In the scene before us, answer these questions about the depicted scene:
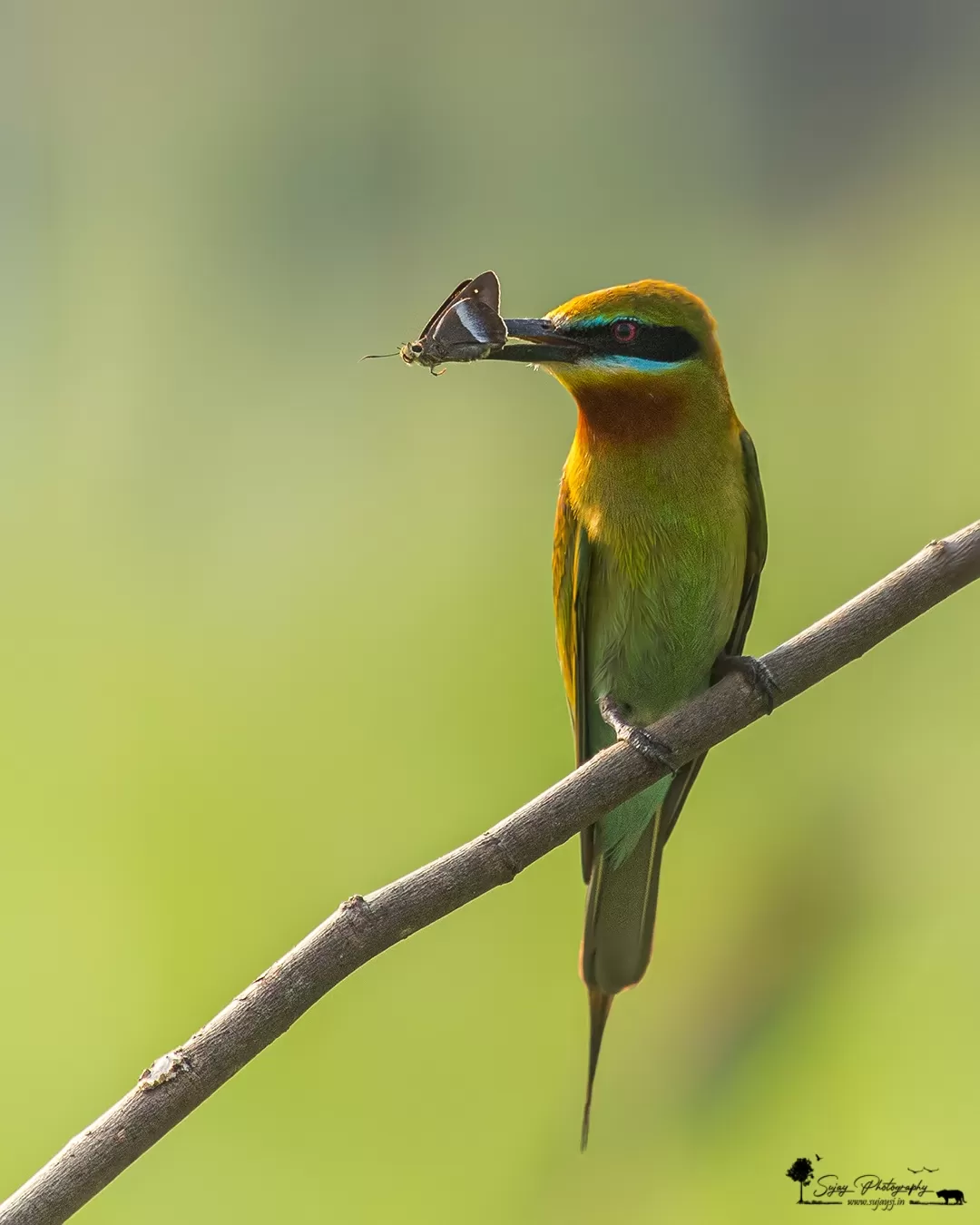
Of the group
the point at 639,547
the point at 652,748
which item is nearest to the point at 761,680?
the point at 652,748

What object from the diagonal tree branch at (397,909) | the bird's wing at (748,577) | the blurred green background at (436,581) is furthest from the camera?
the blurred green background at (436,581)

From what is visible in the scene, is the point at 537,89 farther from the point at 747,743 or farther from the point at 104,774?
the point at 104,774

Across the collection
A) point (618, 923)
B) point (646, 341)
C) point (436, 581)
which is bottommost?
point (618, 923)

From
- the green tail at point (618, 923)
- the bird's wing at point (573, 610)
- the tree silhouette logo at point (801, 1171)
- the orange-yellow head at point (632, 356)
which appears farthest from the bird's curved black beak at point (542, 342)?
the tree silhouette logo at point (801, 1171)

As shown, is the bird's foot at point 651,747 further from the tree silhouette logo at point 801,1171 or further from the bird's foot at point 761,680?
the tree silhouette logo at point 801,1171

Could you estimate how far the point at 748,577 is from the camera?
4.61 ft

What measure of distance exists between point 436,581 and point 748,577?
A: 0.76m

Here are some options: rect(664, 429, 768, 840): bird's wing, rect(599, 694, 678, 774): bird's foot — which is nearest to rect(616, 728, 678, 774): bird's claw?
rect(599, 694, 678, 774): bird's foot

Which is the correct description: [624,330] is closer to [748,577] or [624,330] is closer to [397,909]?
[748,577]

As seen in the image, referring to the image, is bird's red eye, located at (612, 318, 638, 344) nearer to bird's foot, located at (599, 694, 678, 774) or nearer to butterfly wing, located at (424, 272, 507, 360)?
butterfly wing, located at (424, 272, 507, 360)

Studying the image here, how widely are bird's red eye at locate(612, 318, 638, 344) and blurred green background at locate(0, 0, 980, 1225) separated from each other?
2.44 feet

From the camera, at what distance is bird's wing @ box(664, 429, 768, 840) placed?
4.48 feet
